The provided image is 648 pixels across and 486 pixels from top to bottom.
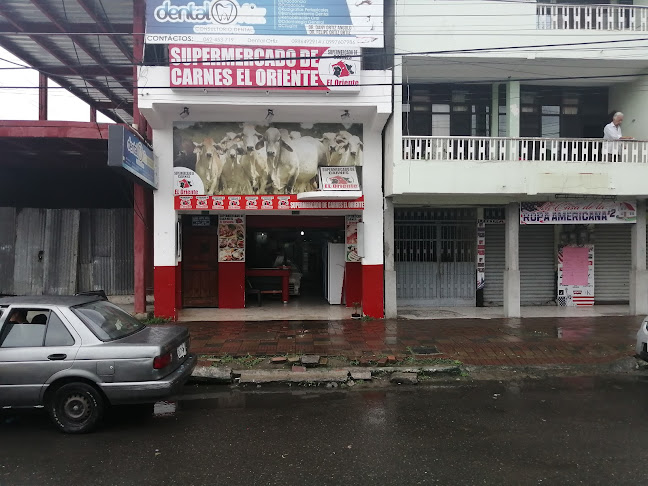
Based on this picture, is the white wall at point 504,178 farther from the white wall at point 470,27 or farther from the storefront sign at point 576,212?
the white wall at point 470,27

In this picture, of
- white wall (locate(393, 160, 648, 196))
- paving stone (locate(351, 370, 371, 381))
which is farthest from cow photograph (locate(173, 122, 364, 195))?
paving stone (locate(351, 370, 371, 381))

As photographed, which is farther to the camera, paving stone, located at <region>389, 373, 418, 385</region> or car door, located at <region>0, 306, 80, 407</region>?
paving stone, located at <region>389, 373, 418, 385</region>

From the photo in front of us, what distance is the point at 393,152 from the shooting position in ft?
32.7

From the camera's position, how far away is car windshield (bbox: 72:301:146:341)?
4.93 m

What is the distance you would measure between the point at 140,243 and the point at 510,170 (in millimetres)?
8869

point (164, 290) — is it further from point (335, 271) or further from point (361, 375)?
point (361, 375)

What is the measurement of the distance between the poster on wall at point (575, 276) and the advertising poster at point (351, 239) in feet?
19.7

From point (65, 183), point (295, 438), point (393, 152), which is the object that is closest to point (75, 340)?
point (295, 438)

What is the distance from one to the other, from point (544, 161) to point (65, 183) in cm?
1386

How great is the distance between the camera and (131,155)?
8484 mm

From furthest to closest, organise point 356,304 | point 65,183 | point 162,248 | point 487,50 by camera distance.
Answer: point 65,183
point 356,304
point 162,248
point 487,50

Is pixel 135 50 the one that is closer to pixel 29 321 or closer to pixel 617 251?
pixel 29 321

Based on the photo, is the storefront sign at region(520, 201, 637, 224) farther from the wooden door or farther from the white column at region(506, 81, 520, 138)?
the wooden door

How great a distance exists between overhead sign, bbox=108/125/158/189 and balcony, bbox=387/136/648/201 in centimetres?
547
